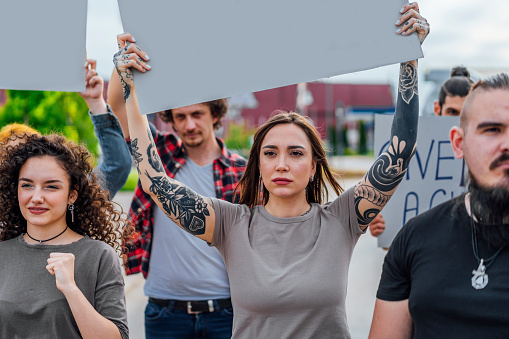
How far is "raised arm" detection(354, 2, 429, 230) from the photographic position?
1.96 m

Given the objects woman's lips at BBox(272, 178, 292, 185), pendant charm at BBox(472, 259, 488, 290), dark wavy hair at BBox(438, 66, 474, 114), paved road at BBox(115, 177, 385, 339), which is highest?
dark wavy hair at BBox(438, 66, 474, 114)

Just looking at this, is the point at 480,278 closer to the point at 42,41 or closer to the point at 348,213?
the point at 348,213

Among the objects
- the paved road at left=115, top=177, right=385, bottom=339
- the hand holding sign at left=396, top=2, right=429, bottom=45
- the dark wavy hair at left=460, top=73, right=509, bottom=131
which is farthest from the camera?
the paved road at left=115, top=177, right=385, bottom=339

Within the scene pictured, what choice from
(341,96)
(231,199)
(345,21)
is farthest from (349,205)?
(341,96)

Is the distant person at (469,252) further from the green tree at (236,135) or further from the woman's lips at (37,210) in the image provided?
the green tree at (236,135)

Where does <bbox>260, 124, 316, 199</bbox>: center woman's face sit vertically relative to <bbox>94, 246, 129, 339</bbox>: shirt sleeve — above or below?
above

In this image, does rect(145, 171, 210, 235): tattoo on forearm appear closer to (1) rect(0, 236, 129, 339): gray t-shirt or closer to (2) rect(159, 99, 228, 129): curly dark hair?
(1) rect(0, 236, 129, 339): gray t-shirt

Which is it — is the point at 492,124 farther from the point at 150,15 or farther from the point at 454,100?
the point at 454,100

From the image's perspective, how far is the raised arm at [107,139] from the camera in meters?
2.56

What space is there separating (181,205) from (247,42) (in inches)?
27.2

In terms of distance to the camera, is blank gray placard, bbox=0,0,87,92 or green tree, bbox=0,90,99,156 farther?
green tree, bbox=0,90,99,156

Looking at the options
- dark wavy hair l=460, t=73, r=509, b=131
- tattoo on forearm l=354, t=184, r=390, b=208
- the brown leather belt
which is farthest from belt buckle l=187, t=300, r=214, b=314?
dark wavy hair l=460, t=73, r=509, b=131

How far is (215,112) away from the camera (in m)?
3.41

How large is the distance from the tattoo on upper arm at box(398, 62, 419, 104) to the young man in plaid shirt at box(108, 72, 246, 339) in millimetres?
1212
